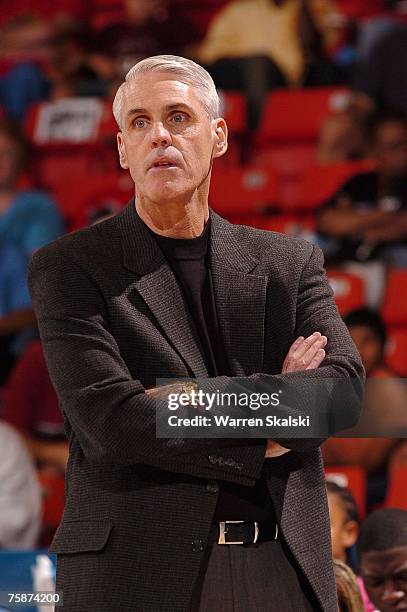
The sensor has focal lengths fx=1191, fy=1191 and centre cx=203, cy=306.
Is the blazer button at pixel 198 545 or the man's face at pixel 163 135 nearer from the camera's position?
the blazer button at pixel 198 545

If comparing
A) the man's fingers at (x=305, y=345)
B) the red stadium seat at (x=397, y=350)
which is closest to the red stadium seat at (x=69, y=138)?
the red stadium seat at (x=397, y=350)

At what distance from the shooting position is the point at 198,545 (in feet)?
→ 6.47

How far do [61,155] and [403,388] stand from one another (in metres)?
5.33

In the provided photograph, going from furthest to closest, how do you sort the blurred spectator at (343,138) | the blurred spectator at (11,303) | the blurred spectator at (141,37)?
the blurred spectator at (141,37)
the blurred spectator at (343,138)
the blurred spectator at (11,303)

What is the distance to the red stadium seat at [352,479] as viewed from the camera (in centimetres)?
331

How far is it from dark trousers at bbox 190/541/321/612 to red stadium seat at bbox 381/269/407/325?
3.78 metres

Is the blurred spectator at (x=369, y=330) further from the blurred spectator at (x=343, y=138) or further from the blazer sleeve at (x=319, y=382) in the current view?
the blazer sleeve at (x=319, y=382)

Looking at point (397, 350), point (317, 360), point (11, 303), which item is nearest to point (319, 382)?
point (317, 360)

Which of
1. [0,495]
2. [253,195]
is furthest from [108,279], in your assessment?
[253,195]

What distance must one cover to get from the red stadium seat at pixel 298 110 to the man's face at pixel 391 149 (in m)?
0.53

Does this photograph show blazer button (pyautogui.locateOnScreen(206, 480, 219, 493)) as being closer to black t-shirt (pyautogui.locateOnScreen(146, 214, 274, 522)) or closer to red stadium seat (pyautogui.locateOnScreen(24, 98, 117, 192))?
black t-shirt (pyautogui.locateOnScreen(146, 214, 274, 522))

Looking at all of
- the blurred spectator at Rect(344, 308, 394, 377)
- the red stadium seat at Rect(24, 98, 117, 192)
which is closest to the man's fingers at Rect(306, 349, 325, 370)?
the blurred spectator at Rect(344, 308, 394, 377)

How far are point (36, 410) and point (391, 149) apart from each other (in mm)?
2293

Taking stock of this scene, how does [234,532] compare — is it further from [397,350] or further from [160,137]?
[397,350]
